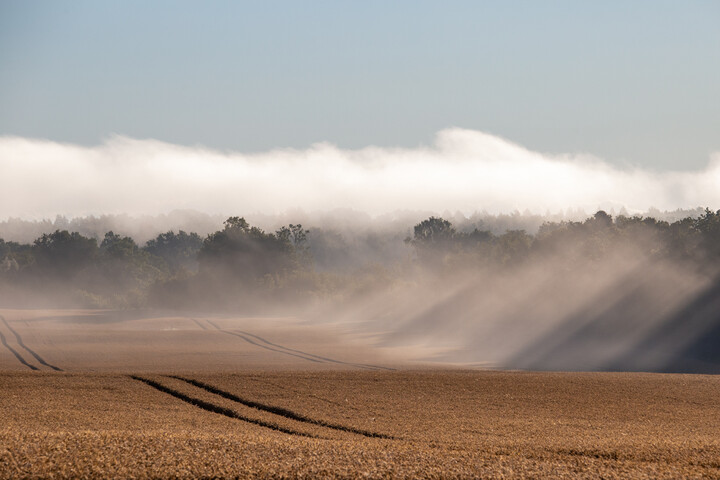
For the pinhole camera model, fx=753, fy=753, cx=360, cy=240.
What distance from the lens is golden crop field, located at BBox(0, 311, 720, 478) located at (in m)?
17.2

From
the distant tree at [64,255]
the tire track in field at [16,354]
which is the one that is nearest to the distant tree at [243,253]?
the distant tree at [64,255]

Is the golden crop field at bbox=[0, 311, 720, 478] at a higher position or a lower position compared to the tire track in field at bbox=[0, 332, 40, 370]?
higher

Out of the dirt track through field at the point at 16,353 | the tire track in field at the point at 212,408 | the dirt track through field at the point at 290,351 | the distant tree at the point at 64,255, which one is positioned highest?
the distant tree at the point at 64,255

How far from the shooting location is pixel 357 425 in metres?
26.2

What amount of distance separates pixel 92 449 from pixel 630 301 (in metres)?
74.5

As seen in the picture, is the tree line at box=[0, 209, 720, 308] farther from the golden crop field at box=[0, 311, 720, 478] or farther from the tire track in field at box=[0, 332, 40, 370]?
the tire track in field at box=[0, 332, 40, 370]

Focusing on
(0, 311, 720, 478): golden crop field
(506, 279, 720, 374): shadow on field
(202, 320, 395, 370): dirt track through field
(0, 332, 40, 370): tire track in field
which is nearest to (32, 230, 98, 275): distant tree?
(0, 332, 40, 370): tire track in field

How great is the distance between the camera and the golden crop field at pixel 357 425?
17234 millimetres

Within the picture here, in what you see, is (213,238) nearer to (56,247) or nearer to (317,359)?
(56,247)

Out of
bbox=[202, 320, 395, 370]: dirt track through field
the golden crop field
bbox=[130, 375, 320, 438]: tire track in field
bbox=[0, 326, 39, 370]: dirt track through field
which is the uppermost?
the golden crop field

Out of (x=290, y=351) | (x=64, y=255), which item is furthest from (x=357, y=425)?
(x=64, y=255)

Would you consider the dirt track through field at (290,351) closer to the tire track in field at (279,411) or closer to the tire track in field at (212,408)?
the tire track in field at (279,411)

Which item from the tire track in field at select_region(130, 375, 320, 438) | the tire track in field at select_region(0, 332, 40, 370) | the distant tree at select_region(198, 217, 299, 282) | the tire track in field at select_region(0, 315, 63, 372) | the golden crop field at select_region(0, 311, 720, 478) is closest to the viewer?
the golden crop field at select_region(0, 311, 720, 478)

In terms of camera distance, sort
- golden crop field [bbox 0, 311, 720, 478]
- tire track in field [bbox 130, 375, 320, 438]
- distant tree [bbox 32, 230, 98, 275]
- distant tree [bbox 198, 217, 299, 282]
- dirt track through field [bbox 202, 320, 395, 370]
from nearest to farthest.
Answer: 1. golden crop field [bbox 0, 311, 720, 478]
2. tire track in field [bbox 130, 375, 320, 438]
3. dirt track through field [bbox 202, 320, 395, 370]
4. distant tree [bbox 198, 217, 299, 282]
5. distant tree [bbox 32, 230, 98, 275]
